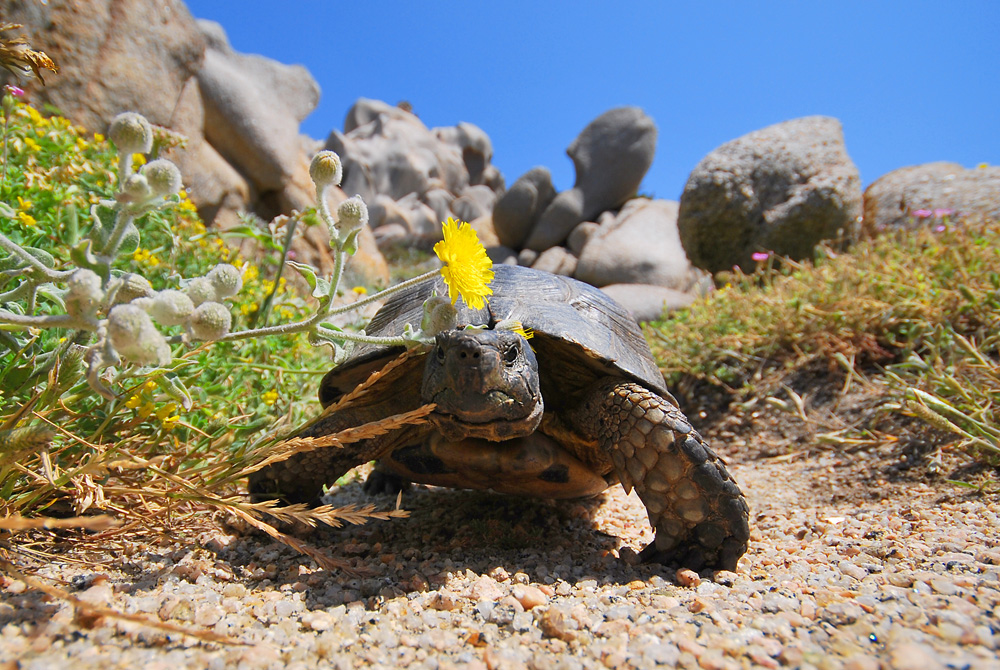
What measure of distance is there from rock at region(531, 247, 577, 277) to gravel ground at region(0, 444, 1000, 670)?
1513 cm

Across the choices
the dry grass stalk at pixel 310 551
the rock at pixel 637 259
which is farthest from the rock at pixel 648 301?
the rock at pixel 637 259

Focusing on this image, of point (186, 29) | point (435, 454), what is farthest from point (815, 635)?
point (186, 29)

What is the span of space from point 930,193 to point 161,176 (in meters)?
8.99

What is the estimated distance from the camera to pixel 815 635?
1.10 m

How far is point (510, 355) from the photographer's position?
65.8 inches

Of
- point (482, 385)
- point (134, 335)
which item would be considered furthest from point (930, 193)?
point (134, 335)

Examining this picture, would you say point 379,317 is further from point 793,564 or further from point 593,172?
point 593,172

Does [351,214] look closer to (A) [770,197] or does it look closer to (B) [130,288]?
(B) [130,288]

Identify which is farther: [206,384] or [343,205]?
[206,384]

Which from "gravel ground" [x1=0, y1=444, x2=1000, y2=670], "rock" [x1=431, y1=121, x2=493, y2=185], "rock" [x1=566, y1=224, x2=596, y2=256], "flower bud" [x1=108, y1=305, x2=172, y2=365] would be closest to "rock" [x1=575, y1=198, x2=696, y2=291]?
"rock" [x1=566, y1=224, x2=596, y2=256]

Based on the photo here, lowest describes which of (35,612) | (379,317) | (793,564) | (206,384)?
(35,612)

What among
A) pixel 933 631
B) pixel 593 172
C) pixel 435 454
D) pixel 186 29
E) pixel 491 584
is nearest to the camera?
pixel 933 631

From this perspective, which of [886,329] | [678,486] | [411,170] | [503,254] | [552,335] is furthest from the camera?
[411,170]

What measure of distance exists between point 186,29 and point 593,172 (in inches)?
533
